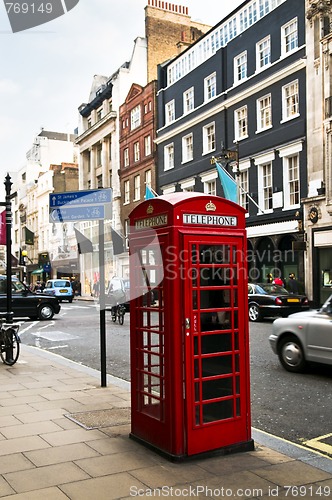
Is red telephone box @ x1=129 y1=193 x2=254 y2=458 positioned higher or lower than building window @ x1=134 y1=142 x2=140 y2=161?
lower

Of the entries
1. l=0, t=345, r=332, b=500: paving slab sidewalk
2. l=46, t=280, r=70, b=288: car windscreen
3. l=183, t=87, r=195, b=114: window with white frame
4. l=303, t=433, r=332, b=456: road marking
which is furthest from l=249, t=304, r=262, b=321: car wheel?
l=46, t=280, r=70, b=288: car windscreen

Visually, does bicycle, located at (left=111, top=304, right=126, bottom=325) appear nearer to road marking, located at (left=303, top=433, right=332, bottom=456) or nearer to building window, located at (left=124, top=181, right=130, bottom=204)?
road marking, located at (left=303, top=433, right=332, bottom=456)

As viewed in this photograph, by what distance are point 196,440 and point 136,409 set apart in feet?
2.75

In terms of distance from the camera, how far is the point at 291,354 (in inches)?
367

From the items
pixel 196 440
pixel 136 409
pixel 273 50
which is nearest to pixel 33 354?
pixel 136 409

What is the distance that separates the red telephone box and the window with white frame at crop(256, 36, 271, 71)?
25.2 meters

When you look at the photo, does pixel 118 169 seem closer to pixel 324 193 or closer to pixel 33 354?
pixel 324 193

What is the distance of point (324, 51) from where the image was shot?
78.4 feet

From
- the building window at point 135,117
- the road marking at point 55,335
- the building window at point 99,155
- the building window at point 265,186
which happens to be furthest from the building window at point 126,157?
the road marking at point 55,335

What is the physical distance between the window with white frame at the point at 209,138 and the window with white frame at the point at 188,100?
2981mm

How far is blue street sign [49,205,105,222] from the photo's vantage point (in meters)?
7.93

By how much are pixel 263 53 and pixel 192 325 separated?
26.6m

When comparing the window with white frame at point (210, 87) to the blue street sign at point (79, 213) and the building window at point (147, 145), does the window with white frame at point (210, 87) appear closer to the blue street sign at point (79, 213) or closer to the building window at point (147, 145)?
the building window at point (147, 145)

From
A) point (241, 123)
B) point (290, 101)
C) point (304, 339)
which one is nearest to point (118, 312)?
point (304, 339)
